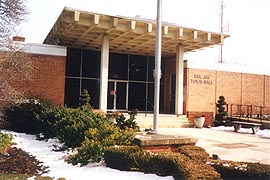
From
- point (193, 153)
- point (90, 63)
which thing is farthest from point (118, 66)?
point (193, 153)

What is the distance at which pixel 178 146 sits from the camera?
25.5 ft

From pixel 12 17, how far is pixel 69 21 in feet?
11.3

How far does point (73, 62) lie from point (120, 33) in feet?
19.2

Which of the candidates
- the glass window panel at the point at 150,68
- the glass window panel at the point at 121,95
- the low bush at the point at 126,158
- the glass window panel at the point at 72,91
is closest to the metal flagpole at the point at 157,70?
the low bush at the point at 126,158

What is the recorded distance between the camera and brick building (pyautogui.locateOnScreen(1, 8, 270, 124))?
15656 mm

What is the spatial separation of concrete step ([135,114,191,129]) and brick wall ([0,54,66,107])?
4803mm

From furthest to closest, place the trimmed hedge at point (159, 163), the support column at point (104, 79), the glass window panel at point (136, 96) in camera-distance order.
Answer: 1. the glass window panel at point (136, 96)
2. the support column at point (104, 79)
3. the trimmed hedge at point (159, 163)

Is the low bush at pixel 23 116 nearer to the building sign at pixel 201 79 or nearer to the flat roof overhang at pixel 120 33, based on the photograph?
the flat roof overhang at pixel 120 33

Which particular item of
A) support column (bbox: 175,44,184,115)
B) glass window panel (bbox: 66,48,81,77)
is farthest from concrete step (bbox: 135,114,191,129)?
glass window panel (bbox: 66,48,81,77)

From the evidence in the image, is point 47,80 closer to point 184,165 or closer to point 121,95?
point 121,95

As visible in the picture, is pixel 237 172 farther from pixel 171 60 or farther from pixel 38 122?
pixel 171 60

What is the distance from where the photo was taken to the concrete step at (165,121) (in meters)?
16.3

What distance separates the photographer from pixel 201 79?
2062cm

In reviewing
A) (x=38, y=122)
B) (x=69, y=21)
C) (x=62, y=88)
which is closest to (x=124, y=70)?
(x=62, y=88)
